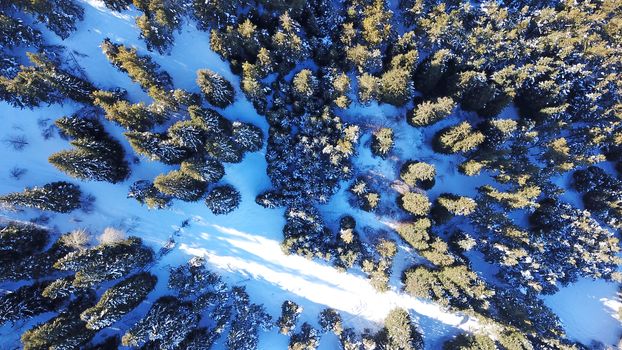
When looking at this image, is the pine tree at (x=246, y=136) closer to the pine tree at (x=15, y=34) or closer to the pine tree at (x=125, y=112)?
the pine tree at (x=125, y=112)

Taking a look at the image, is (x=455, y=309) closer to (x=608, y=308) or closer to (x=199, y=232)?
(x=608, y=308)

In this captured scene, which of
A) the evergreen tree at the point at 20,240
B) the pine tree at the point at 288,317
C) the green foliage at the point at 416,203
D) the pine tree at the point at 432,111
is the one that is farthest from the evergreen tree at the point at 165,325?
the pine tree at the point at 432,111

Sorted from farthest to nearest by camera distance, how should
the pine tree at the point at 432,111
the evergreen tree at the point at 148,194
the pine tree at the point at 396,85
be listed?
the pine tree at the point at 432,111
the pine tree at the point at 396,85
the evergreen tree at the point at 148,194

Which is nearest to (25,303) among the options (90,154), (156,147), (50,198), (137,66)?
(50,198)

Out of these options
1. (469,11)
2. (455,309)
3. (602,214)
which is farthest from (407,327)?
(469,11)

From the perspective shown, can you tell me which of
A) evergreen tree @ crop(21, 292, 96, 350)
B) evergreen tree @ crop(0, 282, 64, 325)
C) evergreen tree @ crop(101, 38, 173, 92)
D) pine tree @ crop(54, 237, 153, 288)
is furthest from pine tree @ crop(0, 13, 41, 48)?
evergreen tree @ crop(21, 292, 96, 350)

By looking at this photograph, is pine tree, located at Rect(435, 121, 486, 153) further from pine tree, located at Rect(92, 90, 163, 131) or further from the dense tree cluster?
the dense tree cluster
